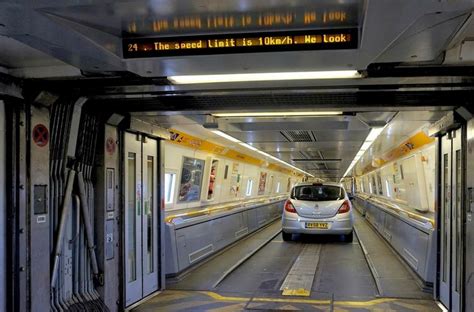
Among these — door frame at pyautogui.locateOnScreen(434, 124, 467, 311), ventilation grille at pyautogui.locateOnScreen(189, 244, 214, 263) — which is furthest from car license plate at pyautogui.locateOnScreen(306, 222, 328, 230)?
door frame at pyautogui.locateOnScreen(434, 124, 467, 311)

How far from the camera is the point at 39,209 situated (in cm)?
453

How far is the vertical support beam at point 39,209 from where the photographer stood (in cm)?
441

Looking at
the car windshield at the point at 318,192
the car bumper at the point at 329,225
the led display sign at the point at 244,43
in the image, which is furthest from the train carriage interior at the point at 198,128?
the car windshield at the point at 318,192

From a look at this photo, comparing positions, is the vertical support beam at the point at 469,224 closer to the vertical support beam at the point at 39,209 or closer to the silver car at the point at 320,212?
the vertical support beam at the point at 39,209

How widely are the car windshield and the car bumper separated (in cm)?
A: 60

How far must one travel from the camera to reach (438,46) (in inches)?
131

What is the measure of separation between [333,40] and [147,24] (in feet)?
3.98

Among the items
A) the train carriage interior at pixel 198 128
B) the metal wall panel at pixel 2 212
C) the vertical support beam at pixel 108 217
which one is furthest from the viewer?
the vertical support beam at pixel 108 217

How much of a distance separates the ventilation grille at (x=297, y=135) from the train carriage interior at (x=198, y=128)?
0.24 feet

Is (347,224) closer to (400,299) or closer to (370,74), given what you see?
(400,299)

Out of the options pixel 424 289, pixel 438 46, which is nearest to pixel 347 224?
pixel 424 289

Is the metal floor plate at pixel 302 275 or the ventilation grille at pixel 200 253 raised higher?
the ventilation grille at pixel 200 253

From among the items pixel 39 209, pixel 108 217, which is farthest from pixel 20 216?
pixel 108 217

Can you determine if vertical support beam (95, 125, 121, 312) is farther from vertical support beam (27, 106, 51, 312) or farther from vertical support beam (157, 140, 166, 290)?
vertical support beam (157, 140, 166, 290)
